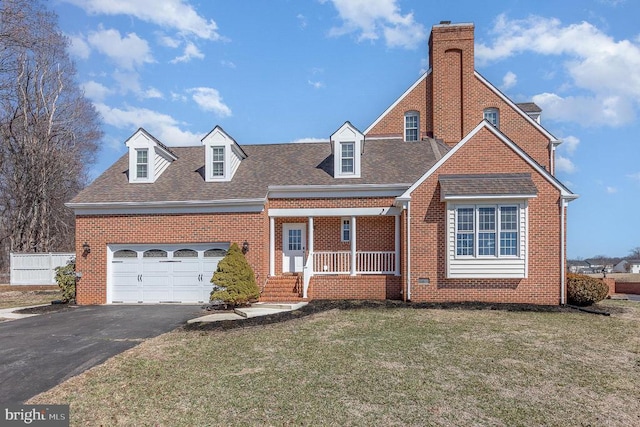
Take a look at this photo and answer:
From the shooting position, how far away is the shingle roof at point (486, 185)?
13164 mm

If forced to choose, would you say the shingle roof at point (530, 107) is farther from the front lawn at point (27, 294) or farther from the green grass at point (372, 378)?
the front lawn at point (27, 294)

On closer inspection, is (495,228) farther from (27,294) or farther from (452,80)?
(27,294)

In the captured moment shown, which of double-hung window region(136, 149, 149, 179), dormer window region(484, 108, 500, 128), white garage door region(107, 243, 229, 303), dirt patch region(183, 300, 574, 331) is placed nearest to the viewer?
dirt patch region(183, 300, 574, 331)

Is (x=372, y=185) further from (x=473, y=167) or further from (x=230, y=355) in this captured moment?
(x=230, y=355)

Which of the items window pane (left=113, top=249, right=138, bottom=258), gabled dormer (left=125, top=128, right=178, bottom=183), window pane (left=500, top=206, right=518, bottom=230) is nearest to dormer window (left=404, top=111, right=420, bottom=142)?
window pane (left=500, top=206, right=518, bottom=230)

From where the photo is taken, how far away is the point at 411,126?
22.5 metres

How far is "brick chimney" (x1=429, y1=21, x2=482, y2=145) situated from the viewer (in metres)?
21.2

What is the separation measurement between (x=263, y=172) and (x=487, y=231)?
9.63m

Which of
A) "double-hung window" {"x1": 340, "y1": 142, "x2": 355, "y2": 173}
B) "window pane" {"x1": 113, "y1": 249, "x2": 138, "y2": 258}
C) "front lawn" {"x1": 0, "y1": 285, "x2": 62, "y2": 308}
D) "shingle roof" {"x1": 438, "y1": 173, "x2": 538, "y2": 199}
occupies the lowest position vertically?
"front lawn" {"x1": 0, "y1": 285, "x2": 62, "y2": 308}

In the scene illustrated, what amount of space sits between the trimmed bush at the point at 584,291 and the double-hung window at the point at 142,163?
17607 mm

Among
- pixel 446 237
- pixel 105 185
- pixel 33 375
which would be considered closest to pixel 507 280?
pixel 446 237

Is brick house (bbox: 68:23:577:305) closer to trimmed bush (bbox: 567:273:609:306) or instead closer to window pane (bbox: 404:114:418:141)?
trimmed bush (bbox: 567:273:609:306)

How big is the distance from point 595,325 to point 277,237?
Answer: 1167 cm

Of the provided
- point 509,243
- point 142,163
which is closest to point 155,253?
point 142,163
